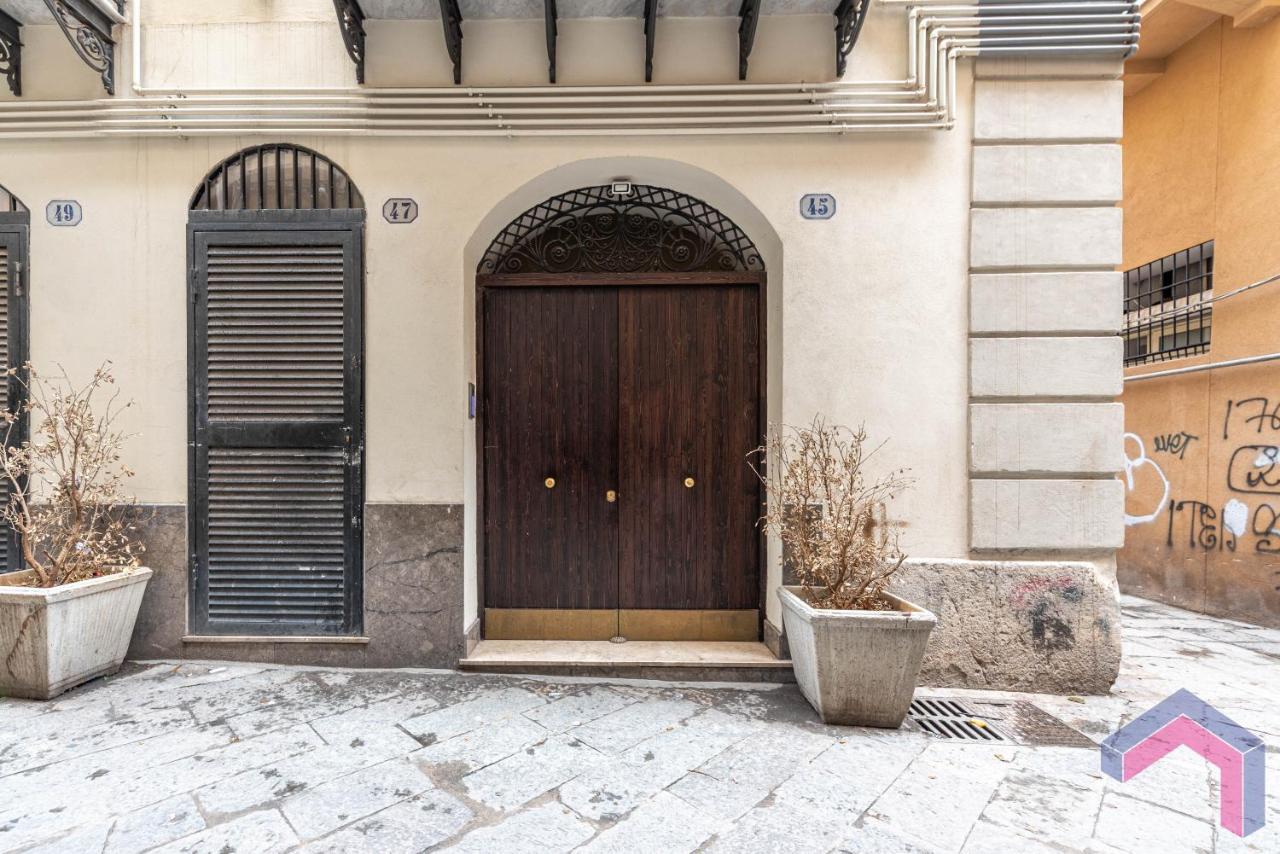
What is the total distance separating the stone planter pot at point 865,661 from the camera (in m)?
3.25

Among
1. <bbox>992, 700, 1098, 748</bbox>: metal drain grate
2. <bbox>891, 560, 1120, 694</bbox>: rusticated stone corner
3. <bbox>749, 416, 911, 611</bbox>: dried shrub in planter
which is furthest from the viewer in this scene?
<bbox>891, 560, 1120, 694</bbox>: rusticated stone corner

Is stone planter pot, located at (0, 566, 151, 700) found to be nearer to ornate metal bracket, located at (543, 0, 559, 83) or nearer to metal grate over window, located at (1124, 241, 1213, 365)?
ornate metal bracket, located at (543, 0, 559, 83)

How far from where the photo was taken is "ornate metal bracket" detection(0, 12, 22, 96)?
163 inches

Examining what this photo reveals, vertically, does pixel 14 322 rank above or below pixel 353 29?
below

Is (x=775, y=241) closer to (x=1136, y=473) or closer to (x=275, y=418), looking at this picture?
(x=275, y=418)

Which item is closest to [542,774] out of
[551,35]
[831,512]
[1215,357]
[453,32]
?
[831,512]

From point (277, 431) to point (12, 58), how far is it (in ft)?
11.7

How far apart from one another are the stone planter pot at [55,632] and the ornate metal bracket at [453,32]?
439 centimetres

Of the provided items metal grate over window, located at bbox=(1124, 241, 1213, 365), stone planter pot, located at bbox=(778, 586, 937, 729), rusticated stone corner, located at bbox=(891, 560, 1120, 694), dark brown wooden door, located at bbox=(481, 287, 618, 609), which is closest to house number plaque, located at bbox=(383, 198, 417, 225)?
dark brown wooden door, located at bbox=(481, 287, 618, 609)

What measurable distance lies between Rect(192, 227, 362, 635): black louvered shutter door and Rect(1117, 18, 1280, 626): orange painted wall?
8949mm

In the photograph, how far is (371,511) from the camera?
410 cm

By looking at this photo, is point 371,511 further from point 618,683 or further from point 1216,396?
point 1216,396

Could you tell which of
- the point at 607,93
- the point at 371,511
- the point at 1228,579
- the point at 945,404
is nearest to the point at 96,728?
the point at 371,511

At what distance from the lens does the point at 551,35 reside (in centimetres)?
390
